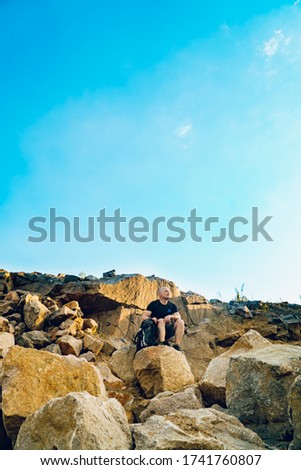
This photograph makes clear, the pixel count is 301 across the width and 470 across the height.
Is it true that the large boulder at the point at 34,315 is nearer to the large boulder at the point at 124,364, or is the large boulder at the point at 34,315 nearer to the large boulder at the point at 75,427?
the large boulder at the point at 124,364

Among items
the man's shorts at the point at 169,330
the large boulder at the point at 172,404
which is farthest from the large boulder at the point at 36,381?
the man's shorts at the point at 169,330

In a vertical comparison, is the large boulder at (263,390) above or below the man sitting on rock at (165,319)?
below

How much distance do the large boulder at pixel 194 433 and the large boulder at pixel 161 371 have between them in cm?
284

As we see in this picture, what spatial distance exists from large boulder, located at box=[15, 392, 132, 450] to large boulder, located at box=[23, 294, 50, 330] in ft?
21.9

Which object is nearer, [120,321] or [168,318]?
[168,318]

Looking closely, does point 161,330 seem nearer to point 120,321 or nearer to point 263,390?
point 263,390

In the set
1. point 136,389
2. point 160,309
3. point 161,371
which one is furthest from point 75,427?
point 160,309

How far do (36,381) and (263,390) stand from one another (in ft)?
9.60

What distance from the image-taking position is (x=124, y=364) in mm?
8398

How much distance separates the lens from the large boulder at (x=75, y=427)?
3.34 m

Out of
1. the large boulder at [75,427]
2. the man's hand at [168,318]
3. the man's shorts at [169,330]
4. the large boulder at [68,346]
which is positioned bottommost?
the large boulder at [75,427]

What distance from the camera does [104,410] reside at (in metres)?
3.86

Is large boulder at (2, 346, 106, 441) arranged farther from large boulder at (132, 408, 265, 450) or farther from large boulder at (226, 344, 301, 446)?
large boulder at (226, 344, 301, 446)
